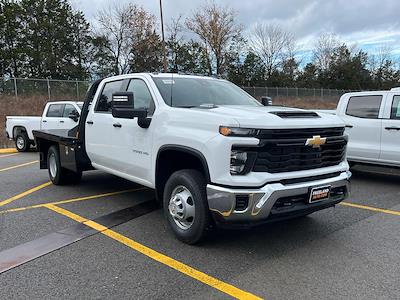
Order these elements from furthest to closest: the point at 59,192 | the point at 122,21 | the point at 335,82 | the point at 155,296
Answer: the point at 335,82 → the point at 122,21 → the point at 59,192 → the point at 155,296

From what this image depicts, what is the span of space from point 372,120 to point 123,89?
5.12 meters

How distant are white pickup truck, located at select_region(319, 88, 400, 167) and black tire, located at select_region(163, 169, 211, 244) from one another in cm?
513

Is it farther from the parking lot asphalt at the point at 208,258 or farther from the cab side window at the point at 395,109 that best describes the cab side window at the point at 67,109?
the cab side window at the point at 395,109

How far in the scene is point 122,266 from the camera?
14.0 ft

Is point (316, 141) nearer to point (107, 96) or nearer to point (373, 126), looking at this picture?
point (107, 96)

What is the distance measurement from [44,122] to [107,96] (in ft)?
28.3

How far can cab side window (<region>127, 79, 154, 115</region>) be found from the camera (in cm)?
559

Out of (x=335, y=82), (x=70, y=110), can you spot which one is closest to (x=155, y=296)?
(x=70, y=110)

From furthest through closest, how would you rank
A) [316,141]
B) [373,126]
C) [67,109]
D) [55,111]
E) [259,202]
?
[55,111]
[67,109]
[373,126]
[316,141]
[259,202]

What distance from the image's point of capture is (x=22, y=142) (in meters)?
15.3

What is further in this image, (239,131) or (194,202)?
(194,202)

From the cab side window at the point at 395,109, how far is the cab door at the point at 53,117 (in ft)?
33.3

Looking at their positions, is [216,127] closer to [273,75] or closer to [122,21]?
[122,21]

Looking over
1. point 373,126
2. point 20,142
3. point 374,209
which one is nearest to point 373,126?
point 373,126
